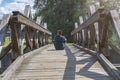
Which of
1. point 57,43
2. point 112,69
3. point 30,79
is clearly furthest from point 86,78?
point 57,43

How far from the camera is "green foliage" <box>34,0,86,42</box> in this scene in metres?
37.1

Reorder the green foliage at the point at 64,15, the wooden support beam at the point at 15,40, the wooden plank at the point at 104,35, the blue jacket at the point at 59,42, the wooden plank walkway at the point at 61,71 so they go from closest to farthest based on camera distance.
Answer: the wooden plank walkway at the point at 61,71, the wooden plank at the point at 104,35, the wooden support beam at the point at 15,40, the blue jacket at the point at 59,42, the green foliage at the point at 64,15

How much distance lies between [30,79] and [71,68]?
3.81ft

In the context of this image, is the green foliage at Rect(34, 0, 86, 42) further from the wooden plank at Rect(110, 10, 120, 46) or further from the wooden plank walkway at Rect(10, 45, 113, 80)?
the wooden plank at Rect(110, 10, 120, 46)

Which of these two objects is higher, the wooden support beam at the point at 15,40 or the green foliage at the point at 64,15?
the green foliage at the point at 64,15

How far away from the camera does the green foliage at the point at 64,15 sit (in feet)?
122

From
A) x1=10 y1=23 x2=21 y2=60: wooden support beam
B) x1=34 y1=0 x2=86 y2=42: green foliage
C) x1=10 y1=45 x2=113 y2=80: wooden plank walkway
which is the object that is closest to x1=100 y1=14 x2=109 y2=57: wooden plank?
x1=10 y1=45 x2=113 y2=80: wooden plank walkway

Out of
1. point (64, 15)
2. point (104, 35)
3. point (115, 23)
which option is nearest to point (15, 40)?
point (104, 35)

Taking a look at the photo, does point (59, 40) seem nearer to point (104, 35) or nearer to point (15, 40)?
point (104, 35)

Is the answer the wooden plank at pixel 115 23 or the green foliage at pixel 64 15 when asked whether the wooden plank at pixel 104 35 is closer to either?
the wooden plank at pixel 115 23

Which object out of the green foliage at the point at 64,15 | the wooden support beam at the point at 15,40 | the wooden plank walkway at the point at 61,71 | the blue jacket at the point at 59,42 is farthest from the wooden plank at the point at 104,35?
the green foliage at the point at 64,15

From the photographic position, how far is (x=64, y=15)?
124ft

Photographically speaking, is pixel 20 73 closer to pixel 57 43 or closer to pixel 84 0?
pixel 57 43

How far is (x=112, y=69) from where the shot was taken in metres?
5.22
